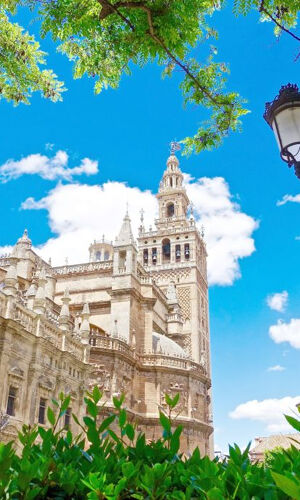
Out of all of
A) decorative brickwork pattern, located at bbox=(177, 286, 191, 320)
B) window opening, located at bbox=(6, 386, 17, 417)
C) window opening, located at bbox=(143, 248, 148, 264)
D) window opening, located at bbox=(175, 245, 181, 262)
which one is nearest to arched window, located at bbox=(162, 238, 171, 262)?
window opening, located at bbox=(175, 245, 181, 262)

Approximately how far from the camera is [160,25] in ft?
20.4

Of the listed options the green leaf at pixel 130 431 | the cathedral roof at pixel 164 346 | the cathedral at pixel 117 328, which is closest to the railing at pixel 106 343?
the cathedral at pixel 117 328

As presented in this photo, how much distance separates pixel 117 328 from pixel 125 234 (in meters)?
7.81

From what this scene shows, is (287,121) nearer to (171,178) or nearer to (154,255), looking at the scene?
(154,255)

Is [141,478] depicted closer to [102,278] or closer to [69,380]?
[69,380]

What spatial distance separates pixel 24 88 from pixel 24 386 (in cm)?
1343

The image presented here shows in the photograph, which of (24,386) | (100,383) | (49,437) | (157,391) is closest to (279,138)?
(49,437)

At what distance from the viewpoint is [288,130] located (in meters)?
5.41

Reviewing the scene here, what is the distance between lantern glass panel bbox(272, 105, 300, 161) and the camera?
524cm

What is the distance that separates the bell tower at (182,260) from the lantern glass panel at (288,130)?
41930mm

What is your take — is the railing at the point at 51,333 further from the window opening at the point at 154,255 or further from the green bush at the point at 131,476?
the window opening at the point at 154,255

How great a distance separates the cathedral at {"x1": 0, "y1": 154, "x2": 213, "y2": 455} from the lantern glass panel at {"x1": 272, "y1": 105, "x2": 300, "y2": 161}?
806 centimetres

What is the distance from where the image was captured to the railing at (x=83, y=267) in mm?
36719

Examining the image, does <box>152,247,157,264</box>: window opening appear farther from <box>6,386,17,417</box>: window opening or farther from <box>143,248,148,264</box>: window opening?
<box>6,386,17,417</box>: window opening
